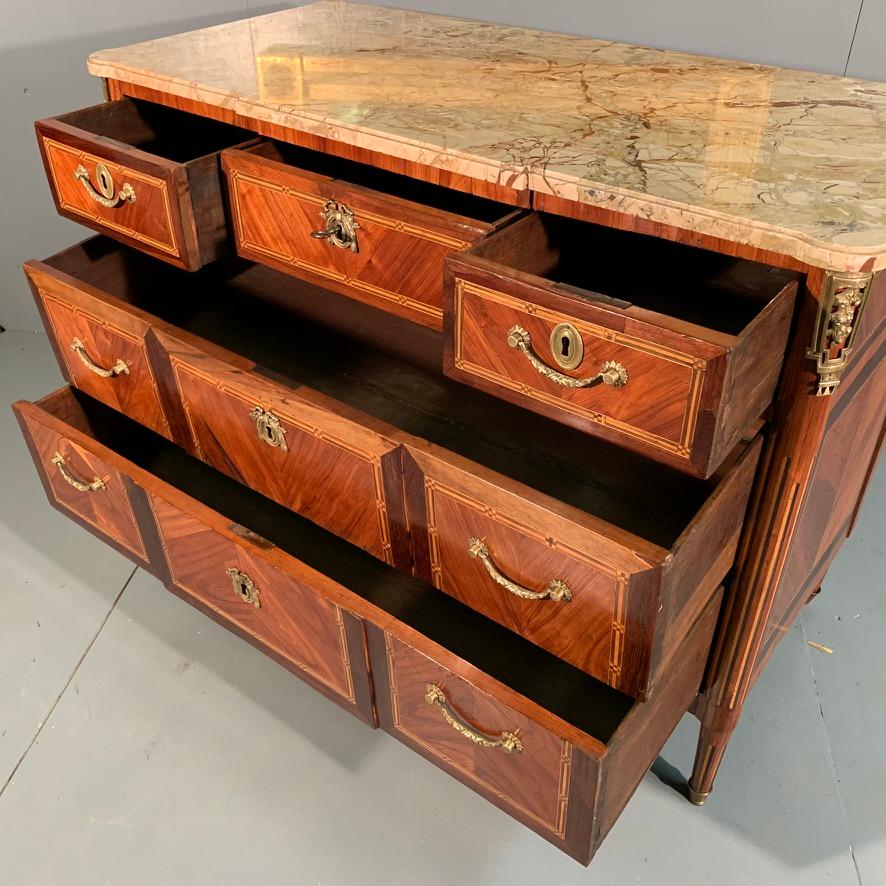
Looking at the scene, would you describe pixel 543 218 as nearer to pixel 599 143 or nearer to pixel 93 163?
pixel 599 143

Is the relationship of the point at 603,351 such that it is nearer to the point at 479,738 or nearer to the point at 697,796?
the point at 479,738

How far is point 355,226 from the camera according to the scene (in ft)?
3.26

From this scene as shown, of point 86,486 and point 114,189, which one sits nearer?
point 114,189

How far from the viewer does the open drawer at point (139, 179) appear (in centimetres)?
107

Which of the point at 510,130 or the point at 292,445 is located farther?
the point at 292,445

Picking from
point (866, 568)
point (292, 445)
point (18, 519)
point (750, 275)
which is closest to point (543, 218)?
point (750, 275)

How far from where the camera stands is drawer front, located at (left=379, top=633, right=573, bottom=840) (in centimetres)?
91

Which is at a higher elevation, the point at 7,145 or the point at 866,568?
the point at 7,145

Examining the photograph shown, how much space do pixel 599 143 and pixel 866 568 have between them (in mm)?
968

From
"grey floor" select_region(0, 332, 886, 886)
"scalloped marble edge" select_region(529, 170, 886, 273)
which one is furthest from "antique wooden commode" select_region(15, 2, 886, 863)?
"grey floor" select_region(0, 332, 886, 886)

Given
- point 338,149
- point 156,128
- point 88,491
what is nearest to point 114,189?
point 156,128

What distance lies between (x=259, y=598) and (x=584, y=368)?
536 millimetres

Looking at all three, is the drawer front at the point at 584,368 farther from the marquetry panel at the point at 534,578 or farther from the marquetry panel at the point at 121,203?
the marquetry panel at the point at 121,203

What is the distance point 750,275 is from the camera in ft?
3.40
